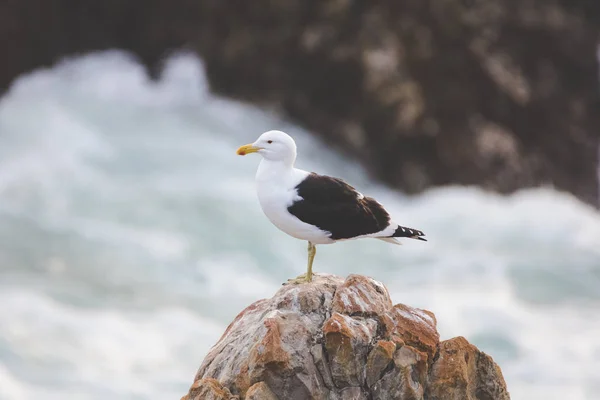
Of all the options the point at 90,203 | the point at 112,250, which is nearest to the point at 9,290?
the point at 112,250

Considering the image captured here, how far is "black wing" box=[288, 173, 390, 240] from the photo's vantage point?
6.32 metres

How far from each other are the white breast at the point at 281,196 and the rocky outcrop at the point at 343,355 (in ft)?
1.24

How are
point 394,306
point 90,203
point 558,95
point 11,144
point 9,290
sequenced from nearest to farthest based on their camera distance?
point 394,306
point 9,290
point 90,203
point 11,144
point 558,95

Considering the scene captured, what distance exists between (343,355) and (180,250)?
9729mm

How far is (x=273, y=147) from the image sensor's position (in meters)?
6.34

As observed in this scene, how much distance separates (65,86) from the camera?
1925 cm

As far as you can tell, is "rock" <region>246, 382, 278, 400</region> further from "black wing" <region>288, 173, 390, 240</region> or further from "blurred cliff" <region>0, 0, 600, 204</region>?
"blurred cliff" <region>0, 0, 600, 204</region>

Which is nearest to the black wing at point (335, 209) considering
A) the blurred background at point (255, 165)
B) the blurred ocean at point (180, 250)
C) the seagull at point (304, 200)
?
the seagull at point (304, 200)

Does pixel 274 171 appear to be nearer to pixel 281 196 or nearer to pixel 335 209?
pixel 281 196

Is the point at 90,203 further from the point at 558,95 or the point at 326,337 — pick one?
the point at 326,337

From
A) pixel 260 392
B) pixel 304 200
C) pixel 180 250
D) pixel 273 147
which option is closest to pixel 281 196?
pixel 304 200

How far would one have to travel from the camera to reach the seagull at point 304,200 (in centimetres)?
630

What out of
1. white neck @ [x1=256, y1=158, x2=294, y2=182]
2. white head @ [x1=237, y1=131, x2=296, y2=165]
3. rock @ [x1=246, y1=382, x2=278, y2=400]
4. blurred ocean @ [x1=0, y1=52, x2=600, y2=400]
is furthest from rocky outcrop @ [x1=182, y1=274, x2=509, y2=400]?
blurred ocean @ [x1=0, y1=52, x2=600, y2=400]

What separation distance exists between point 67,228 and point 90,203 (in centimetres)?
87
